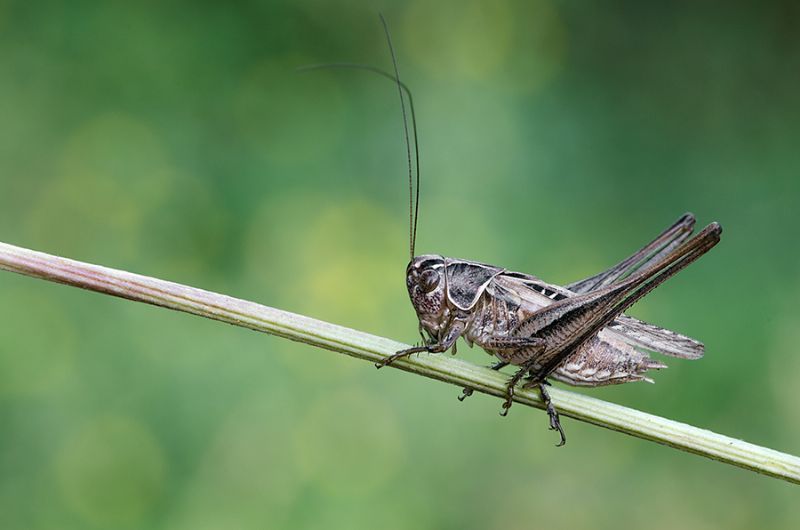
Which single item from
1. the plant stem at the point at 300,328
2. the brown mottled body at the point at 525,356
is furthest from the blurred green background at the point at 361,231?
the plant stem at the point at 300,328

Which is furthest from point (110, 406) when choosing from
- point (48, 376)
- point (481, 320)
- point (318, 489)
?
point (481, 320)

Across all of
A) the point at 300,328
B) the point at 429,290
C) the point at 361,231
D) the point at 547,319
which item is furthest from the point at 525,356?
the point at 361,231

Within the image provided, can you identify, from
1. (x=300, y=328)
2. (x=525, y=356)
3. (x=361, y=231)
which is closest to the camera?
(x=300, y=328)

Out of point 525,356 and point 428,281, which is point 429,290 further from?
point 525,356

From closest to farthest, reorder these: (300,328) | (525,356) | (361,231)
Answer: (300,328)
(525,356)
(361,231)

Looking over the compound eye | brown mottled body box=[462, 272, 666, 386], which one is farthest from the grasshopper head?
brown mottled body box=[462, 272, 666, 386]

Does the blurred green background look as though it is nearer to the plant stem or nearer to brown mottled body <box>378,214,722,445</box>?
brown mottled body <box>378,214,722,445</box>

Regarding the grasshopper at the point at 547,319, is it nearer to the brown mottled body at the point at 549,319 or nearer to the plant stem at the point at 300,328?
the brown mottled body at the point at 549,319
